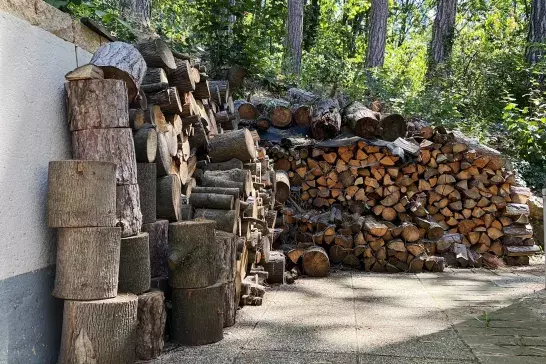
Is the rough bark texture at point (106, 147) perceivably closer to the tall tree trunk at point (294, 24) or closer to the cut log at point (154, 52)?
the cut log at point (154, 52)

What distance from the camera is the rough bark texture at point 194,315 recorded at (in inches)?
133

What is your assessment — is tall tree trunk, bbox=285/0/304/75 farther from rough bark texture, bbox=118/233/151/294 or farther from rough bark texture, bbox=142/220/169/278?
rough bark texture, bbox=118/233/151/294

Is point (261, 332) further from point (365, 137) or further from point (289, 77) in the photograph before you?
point (289, 77)

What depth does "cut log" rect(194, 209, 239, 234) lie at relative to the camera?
160 inches

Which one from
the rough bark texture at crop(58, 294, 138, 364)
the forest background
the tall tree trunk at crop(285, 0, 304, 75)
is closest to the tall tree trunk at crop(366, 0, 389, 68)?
the forest background

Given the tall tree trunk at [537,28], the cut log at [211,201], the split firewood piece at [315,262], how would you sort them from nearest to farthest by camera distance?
the cut log at [211,201] < the split firewood piece at [315,262] < the tall tree trunk at [537,28]

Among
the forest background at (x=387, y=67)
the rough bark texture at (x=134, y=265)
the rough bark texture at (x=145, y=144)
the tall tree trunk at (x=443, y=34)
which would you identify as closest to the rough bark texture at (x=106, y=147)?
the rough bark texture at (x=145, y=144)

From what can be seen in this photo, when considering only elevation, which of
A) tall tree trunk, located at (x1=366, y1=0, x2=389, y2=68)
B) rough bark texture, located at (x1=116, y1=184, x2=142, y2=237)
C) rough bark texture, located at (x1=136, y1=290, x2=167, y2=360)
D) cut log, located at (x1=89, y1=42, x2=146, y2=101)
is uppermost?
tall tree trunk, located at (x1=366, y1=0, x2=389, y2=68)

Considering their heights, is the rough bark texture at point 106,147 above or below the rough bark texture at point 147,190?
above

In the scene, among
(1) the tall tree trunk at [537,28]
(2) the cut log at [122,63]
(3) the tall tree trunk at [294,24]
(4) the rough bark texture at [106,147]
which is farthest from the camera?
(3) the tall tree trunk at [294,24]

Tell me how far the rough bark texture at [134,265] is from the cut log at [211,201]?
1100mm

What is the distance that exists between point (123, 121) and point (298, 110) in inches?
179

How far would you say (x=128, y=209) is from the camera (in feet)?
10.0

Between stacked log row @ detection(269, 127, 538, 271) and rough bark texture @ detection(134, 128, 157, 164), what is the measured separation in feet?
11.3
